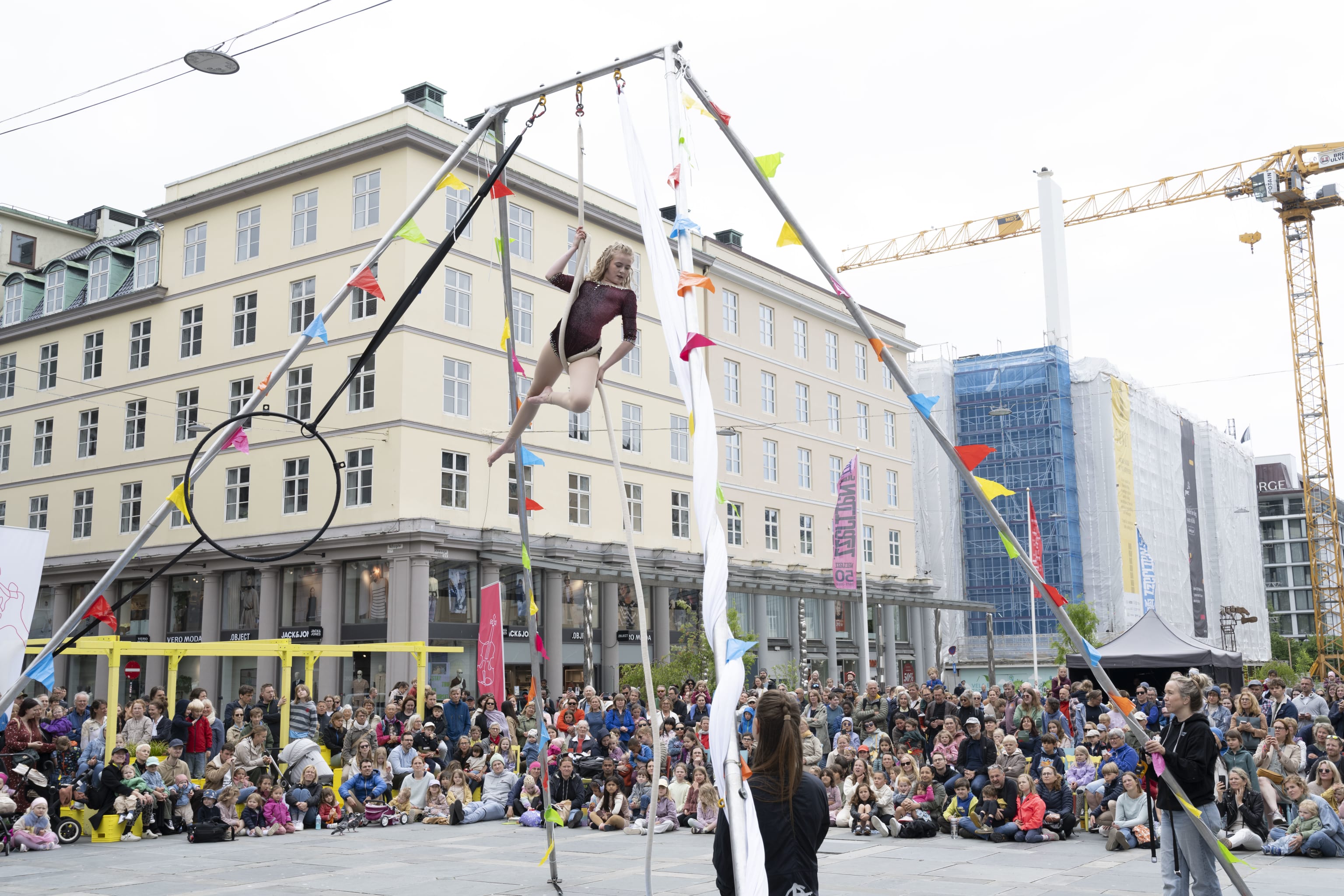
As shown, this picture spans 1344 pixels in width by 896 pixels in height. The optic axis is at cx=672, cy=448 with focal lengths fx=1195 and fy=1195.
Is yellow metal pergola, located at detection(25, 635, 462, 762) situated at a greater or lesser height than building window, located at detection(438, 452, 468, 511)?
lesser

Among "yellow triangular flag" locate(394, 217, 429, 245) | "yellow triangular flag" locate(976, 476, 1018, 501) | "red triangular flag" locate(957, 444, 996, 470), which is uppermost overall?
"yellow triangular flag" locate(394, 217, 429, 245)

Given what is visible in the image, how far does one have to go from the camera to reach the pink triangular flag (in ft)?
27.8

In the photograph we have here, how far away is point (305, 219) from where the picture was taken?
1363 inches

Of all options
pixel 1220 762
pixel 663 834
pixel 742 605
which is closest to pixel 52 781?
pixel 663 834

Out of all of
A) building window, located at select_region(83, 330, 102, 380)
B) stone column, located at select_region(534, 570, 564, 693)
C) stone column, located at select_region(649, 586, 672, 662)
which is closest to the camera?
stone column, located at select_region(534, 570, 564, 693)

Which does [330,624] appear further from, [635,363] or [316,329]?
[316,329]

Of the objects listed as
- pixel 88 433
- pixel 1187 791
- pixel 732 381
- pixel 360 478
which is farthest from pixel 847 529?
pixel 1187 791

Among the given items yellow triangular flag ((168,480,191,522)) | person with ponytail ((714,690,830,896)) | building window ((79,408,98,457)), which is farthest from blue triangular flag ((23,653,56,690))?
building window ((79,408,98,457))

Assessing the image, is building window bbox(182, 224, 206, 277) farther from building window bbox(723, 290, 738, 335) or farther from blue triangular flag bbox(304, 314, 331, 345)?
blue triangular flag bbox(304, 314, 331, 345)

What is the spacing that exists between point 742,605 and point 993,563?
862 inches

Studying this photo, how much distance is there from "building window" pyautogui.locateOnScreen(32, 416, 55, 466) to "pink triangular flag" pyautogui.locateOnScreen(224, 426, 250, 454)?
36.3 metres

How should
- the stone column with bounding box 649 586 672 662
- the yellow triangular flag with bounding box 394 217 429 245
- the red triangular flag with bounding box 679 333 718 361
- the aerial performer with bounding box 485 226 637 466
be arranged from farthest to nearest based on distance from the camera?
the stone column with bounding box 649 586 672 662 → the yellow triangular flag with bounding box 394 217 429 245 → the aerial performer with bounding box 485 226 637 466 → the red triangular flag with bounding box 679 333 718 361

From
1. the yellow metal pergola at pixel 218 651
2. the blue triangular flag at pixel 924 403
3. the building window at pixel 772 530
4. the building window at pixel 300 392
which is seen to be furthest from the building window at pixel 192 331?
the blue triangular flag at pixel 924 403

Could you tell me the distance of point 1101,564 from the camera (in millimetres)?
57469
